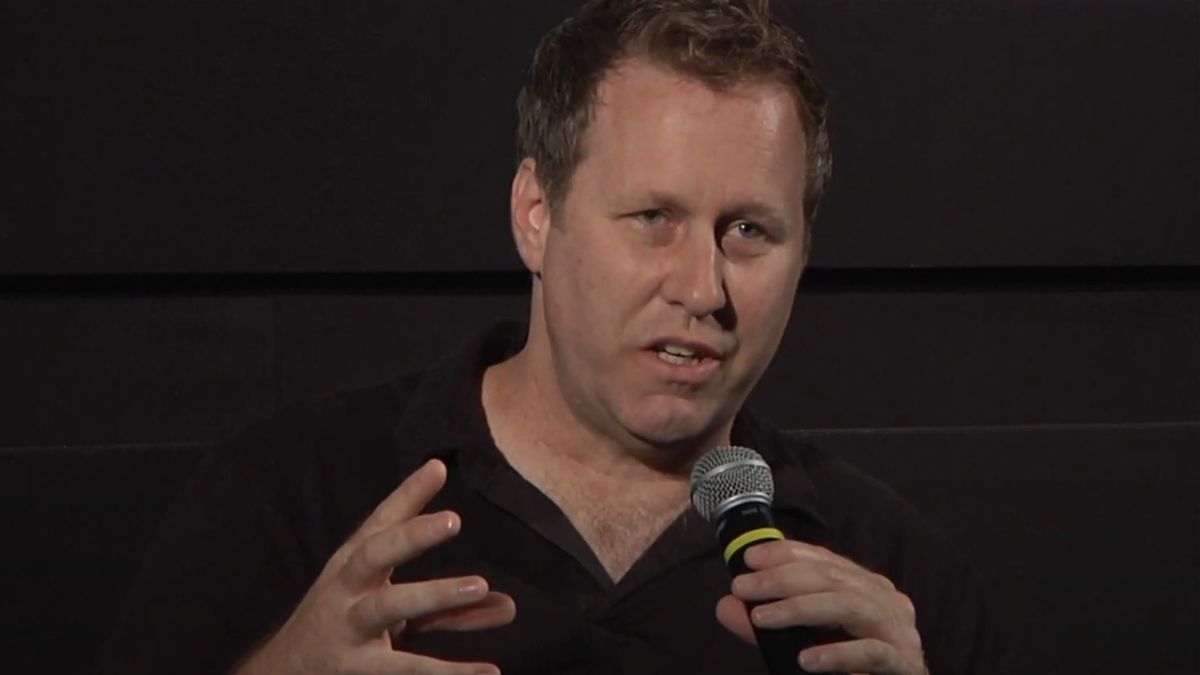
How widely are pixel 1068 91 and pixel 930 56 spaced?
0.68ft

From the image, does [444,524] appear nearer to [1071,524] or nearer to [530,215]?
[530,215]

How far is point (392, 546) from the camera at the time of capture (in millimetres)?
1250

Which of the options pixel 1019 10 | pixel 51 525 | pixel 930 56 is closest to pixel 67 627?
pixel 51 525

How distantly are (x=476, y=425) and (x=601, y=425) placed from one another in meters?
0.13

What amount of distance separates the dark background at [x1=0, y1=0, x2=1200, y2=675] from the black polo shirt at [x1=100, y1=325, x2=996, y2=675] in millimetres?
415

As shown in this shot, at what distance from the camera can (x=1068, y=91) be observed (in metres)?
2.25

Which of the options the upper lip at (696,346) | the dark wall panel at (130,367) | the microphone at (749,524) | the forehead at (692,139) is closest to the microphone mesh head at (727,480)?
the microphone at (749,524)

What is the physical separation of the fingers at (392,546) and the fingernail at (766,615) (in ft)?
0.75

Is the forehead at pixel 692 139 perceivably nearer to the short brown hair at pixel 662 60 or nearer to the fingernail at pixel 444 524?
the short brown hair at pixel 662 60

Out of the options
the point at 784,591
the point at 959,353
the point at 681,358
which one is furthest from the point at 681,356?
the point at 959,353

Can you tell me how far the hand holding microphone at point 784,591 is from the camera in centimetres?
120

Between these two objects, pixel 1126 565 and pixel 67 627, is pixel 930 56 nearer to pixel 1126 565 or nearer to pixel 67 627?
pixel 1126 565

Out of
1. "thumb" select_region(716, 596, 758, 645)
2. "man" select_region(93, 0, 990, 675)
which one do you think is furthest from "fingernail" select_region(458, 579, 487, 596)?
"man" select_region(93, 0, 990, 675)

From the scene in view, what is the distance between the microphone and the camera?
1207 mm
